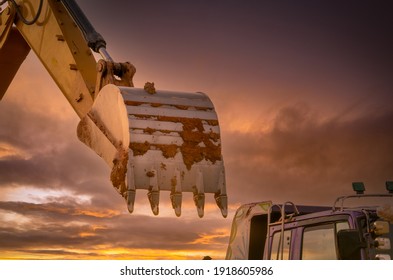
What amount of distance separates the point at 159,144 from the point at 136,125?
221mm

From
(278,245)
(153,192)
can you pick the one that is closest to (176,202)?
(153,192)

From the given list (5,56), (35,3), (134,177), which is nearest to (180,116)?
(134,177)

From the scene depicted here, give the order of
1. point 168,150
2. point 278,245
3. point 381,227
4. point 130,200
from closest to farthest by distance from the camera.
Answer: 1. point 381,227
2. point 130,200
3. point 168,150
4. point 278,245

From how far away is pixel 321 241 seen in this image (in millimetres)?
4508

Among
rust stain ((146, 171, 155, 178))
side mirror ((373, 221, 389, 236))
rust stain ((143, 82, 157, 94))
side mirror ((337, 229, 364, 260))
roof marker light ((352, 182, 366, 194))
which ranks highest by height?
rust stain ((143, 82, 157, 94))

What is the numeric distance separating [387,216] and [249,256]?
1.61 metres

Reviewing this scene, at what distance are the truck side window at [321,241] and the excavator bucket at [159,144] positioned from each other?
2.13 feet

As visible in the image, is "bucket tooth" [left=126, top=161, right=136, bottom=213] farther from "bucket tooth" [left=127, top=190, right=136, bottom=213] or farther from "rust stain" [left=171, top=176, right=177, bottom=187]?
"rust stain" [left=171, top=176, right=177, bottom=187]

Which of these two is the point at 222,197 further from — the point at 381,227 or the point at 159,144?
the point at 381,227

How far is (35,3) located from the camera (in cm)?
696

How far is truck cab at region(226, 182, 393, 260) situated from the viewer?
13.2ft

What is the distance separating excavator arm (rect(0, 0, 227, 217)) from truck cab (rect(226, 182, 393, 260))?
62cm

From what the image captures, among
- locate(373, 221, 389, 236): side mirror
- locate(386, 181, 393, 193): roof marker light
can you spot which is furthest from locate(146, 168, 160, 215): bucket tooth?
locate(386, 181, 393, 193): roof marker light
